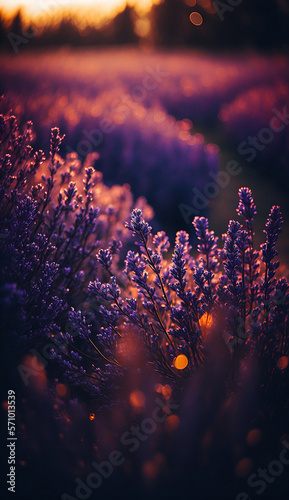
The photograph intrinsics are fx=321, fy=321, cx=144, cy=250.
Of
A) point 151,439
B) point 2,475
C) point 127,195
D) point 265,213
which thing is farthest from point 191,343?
point 265,213

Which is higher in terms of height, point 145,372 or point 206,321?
point 206,321

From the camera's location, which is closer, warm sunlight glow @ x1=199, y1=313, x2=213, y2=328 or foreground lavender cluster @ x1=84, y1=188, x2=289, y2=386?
foreground lavender cluster @ x1=84, y1=188, x2=289, y2=386

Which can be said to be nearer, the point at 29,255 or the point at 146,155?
the point at 29,255

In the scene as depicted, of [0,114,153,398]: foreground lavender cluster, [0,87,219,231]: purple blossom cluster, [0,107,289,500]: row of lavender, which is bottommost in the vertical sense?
[0,107,289,500]: row of lavender

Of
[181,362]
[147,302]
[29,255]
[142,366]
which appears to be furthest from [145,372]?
[29,255]

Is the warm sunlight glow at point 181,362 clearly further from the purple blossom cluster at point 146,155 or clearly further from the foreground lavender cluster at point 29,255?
the purple blossom cluster at point 146,155

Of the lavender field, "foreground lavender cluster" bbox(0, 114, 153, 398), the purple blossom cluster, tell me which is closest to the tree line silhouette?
the purple blossom cluster

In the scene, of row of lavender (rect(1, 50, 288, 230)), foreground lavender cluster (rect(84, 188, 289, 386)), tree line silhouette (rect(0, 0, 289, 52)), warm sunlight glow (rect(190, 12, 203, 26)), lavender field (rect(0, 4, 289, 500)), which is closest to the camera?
lavender field (rect(0, 4, 289, 500))

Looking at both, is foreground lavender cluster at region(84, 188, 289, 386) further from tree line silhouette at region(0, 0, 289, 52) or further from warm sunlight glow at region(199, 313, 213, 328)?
tree line silhouette at region(0, 0, 289, 52)

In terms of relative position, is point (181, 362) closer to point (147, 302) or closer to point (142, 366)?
point (142, 366)

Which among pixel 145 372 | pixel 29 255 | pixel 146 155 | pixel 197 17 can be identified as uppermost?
pixel 197 17

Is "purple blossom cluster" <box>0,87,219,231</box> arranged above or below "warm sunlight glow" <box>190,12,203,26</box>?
below
